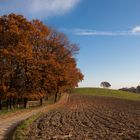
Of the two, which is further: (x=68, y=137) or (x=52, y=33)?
(x=52, y=33)

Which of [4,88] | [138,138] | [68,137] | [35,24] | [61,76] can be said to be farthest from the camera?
[61,76]

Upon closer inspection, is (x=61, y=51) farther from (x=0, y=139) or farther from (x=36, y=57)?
(x=0, y=139)

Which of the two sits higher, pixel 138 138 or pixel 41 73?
pixel 41 73

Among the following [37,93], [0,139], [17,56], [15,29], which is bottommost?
[0,139]

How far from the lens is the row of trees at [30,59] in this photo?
44344 mm

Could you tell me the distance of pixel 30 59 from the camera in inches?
1858

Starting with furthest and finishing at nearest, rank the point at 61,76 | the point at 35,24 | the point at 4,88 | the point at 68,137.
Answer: the point at 61,76 < the point at 35,24 < the point at 4,88 < the point at 68,137

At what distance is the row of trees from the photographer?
44.3 m

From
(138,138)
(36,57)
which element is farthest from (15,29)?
(138,138)

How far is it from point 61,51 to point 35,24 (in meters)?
9.10

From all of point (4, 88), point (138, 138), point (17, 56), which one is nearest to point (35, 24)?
point (17, 56)

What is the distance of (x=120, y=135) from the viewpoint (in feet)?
→ 61.0

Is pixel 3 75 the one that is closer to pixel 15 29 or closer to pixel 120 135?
pixel 15 29

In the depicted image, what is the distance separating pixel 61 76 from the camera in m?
56.5
